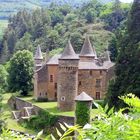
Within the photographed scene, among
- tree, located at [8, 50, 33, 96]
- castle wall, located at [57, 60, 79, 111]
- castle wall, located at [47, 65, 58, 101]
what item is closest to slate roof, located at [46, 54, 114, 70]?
castle wall, located at [47, 65, 58, 101]

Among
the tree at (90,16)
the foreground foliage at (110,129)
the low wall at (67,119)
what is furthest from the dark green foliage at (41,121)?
the tree at (90,16)

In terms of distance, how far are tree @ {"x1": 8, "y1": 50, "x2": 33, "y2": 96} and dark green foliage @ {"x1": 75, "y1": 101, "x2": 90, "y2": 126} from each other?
30822 millimetres

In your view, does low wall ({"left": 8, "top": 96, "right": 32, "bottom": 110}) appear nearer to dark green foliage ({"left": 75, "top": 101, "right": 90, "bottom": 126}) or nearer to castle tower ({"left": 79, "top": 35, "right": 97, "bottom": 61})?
castle tower ({"left": 79, "top": 35, "right": 97, "bottom": 61})

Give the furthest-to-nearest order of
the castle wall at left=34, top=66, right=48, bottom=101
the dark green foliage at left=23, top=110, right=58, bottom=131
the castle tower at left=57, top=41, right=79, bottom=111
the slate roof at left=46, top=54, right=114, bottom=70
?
the castle wall at left=34, top=66, right=48, bottom=101, the slate roof at left=46, top=54, right=114, bottom=70, the castle tower at left=57, top=41, right=79, bottom=111, the dark green foliage at left=23, top=110, right=58, bottom=131

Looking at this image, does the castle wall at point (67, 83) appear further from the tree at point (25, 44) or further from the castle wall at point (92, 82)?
the tree at point (25, 44)

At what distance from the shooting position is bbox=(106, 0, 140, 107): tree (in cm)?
4097

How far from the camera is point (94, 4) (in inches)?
5433

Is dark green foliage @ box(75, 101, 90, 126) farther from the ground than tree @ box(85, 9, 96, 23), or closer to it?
closer to it

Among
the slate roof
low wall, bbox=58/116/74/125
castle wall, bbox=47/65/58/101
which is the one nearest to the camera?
low wall, bbox=58/116/74/125

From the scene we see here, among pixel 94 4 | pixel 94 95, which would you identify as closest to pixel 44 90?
pixel 94 95

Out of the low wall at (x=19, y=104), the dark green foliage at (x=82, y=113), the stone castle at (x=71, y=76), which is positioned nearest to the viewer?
the dark green foliage at (x=82, y=113)

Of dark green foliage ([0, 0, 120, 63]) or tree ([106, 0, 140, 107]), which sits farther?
dark green foliage ([0, 0, 120, 63])

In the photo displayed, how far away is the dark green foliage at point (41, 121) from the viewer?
43469 mm

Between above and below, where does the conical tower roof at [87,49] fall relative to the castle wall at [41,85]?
above
